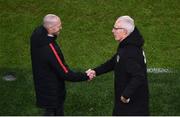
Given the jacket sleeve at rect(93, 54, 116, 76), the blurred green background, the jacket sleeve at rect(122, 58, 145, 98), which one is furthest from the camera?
the blurred green background

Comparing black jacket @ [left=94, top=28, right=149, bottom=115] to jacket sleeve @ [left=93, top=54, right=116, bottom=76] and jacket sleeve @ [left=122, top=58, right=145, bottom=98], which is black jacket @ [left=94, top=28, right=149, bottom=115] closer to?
jacket sleeve @ [left=122, top=58, right=145, bottom=98]

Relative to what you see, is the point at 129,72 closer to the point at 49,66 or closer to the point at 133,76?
the point at 133,76

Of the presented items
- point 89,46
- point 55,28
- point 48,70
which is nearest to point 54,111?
point 48,70

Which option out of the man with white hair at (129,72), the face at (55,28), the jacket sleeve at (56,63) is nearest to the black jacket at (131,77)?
the man with white hair at (129,72)

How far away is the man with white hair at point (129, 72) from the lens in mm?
8742

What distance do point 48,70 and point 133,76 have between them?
56.7 inches

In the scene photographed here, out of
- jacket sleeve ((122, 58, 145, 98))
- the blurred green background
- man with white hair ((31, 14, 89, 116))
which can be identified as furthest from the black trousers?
the blurred green background

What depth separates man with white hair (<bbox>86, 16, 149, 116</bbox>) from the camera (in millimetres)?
8742

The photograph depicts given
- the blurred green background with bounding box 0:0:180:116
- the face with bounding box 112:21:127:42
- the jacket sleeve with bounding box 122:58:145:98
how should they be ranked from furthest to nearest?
the blurred green background with bounding box 0:0:180:116
the face with bounding box 112:21:127:42
the jacket sleeve with bounding box 122:58:145:98

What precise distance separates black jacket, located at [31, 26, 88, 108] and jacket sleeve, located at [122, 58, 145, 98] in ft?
3.81

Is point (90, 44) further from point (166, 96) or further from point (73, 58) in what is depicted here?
point (166, 96)

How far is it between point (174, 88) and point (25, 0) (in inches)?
303

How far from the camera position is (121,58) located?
29.0 ft

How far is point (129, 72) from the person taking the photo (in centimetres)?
875
